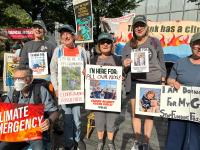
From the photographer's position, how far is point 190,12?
108 ft

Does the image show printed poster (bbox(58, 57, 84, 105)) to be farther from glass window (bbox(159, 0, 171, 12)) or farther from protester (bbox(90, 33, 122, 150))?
glass window (bbox(159, 0, 171, 12))

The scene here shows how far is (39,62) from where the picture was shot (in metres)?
5.71

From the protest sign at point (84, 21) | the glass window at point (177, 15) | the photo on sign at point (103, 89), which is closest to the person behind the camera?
the photo on sign at point (103, 89)

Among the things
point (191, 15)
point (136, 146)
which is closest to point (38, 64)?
point (136, 146)

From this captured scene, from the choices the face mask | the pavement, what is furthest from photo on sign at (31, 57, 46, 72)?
the face mask

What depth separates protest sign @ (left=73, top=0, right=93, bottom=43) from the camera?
31.5 ft

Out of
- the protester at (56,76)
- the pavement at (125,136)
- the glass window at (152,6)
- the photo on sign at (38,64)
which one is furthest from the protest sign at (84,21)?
the glass window at (152,6)

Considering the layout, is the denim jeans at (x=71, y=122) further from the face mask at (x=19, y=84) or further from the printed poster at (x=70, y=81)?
the face mask at (x=19, y=84)

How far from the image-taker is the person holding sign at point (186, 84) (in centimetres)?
426

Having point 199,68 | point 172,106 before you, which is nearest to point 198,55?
point 199,68

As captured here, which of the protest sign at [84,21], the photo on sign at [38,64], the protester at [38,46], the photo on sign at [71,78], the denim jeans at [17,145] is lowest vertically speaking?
the denim jeans at [17,145]

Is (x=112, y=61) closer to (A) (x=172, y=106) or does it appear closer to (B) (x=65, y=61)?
(B) (x=65, y=61)

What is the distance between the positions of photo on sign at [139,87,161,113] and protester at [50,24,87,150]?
3.15 ft

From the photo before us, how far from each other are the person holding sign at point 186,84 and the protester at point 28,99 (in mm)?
1440
